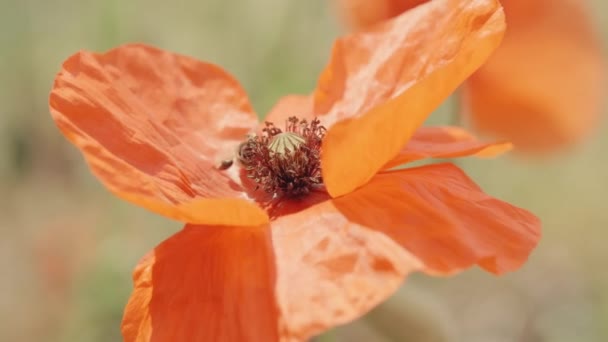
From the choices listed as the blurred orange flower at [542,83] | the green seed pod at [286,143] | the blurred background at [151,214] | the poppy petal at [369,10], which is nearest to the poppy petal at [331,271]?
the green seed pod at [286,143]

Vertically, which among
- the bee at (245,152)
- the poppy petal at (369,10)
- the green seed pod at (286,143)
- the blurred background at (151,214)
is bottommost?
the blurred background at (151,214)

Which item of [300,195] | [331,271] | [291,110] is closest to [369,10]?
[291,110]

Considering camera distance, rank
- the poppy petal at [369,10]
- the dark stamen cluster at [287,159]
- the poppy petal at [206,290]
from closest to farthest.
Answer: the poppy petal at [206,290] → the dark stamen cluster at [287,159] → the poppy petal at [369,10]

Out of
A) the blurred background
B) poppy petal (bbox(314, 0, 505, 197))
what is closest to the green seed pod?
poppy petal (bbox(314, 0, 505, 197))

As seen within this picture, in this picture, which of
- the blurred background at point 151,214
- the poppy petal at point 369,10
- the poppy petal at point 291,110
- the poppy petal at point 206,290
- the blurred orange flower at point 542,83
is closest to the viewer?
the poppy petal at point 206,290

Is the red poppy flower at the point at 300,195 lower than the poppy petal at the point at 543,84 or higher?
higher

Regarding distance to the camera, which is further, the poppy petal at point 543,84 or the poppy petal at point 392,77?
the poppy petal at point 543,84

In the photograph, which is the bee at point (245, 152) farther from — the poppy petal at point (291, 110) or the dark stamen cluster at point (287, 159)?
the poppy petal at point (291, 110)
